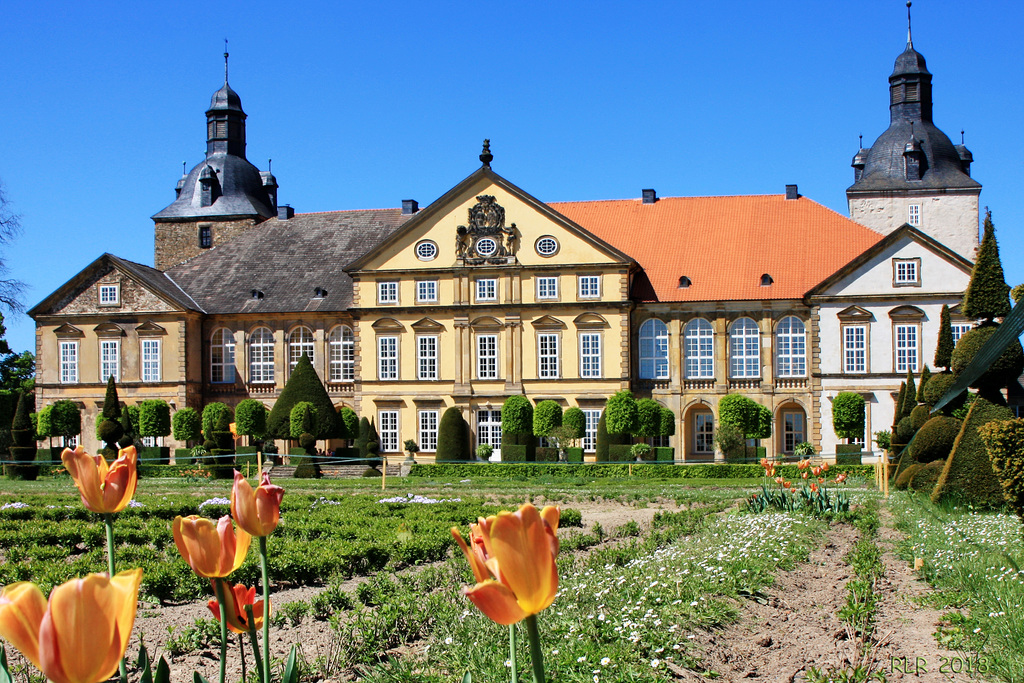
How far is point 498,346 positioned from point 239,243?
47.2 feet

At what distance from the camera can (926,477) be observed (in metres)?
19.8

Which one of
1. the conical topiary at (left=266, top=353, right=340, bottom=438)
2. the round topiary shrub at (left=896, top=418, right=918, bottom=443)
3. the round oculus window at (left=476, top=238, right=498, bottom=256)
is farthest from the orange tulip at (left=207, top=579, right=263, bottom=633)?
the round oculus window at (left=476, top=238, right=498, bottom=256)

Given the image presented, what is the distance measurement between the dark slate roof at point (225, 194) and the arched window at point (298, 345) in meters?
9.90

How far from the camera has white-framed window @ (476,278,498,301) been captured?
41812 mm

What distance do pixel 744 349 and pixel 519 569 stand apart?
39.9 meters

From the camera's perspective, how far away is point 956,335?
3916 centimetres

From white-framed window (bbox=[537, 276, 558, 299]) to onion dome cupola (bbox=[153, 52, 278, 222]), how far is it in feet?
57.9

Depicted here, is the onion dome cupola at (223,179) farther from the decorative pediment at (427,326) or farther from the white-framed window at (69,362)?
the decorative pediment at (427,326)

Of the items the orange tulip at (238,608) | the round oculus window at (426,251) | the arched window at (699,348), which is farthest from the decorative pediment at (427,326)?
the orange tulip at (238,608)

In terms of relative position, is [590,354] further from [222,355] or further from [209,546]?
[209,546]

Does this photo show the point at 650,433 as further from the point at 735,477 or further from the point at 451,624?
the point at 451,624

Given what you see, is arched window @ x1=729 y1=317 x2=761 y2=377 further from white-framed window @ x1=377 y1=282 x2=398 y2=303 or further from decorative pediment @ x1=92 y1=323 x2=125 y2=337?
decorative pediment @ x1=92 y1=323 x2=125 y2=337

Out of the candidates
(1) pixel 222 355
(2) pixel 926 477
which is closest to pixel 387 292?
(1) pixel 222 355

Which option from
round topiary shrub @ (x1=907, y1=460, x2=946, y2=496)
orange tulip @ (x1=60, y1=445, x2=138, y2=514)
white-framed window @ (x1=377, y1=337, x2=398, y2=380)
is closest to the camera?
orange tulip @ (x1=60, y1=445, x2=138, y2=514)
